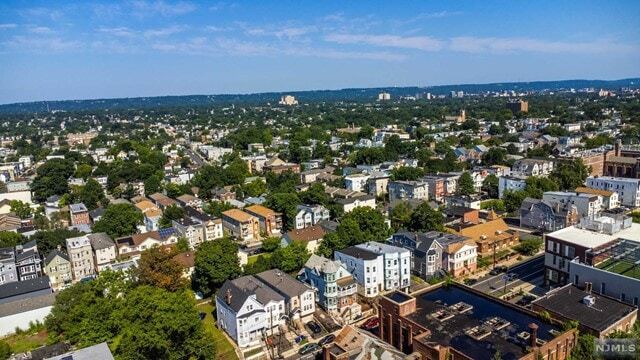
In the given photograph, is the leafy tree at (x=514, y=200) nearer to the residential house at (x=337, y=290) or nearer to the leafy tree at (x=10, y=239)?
the residential house at (x=337, y=290)

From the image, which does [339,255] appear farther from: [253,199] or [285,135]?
[285,135]

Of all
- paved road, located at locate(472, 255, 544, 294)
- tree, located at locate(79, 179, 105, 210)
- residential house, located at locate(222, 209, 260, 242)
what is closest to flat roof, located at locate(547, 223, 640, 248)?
paved road, located at locate(472, 255, 544, 294)

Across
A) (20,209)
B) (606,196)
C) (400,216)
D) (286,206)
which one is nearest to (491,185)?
(606,196)

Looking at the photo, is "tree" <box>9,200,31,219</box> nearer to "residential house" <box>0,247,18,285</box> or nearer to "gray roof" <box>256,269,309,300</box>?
"residential house" <box>0,247,18,285</box>

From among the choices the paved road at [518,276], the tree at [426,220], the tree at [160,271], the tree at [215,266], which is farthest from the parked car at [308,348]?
the tree at [426,220]

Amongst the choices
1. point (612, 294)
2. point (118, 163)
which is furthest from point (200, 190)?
point (612, 294)

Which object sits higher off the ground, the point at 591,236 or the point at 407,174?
the point at 591,236

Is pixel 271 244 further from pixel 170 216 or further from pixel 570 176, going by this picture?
pixel 570 176
